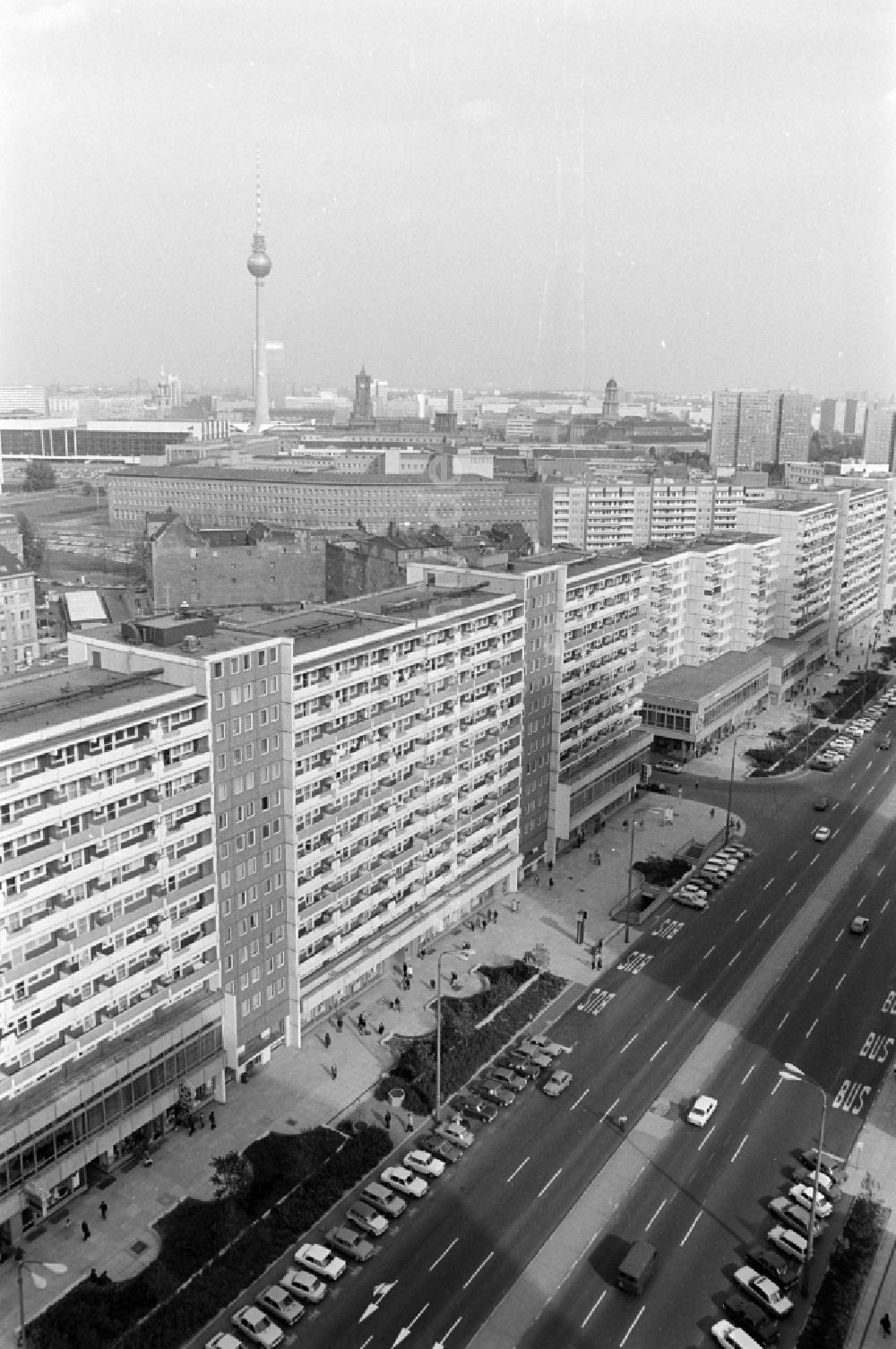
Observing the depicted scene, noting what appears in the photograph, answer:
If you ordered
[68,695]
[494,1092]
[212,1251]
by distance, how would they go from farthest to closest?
[494,1092]
[68,695]
[212,1251]

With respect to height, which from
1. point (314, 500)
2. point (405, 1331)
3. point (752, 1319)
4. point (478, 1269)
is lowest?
point (405, 1331)

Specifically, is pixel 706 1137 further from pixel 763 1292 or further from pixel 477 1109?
pixel 477 1109

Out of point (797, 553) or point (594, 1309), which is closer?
point (594, 1309)

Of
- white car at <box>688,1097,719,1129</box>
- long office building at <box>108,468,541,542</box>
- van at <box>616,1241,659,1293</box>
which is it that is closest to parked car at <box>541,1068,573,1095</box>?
white car at <box>688,1097,719,1129</box>

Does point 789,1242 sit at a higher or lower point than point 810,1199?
lower

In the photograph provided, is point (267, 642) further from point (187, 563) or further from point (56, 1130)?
point (187, 563)

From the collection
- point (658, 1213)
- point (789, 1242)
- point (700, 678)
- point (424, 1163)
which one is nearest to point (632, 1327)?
point (658, 1213)

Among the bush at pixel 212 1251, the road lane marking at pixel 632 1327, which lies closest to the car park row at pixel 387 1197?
the bush at pixel 212 1251

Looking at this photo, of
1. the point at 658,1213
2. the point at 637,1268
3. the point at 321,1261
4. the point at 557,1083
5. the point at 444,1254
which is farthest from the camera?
the point at 557,1083
